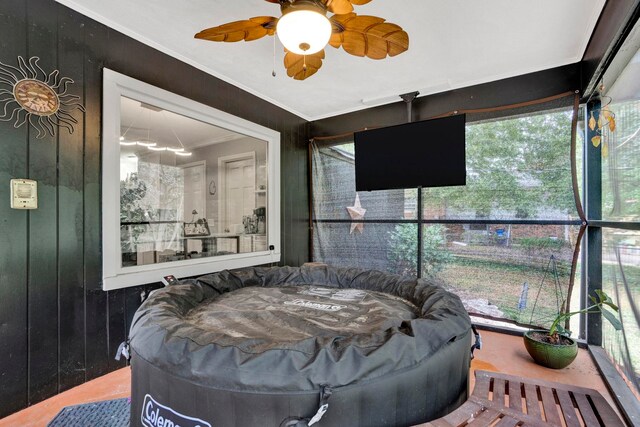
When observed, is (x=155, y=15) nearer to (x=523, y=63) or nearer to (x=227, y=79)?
(x=227, y=79)

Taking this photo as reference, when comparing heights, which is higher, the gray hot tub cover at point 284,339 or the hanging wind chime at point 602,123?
the hanging wind chime at point 602,123

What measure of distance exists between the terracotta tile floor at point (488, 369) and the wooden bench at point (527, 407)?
87 centimetres

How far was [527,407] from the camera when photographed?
136 cm

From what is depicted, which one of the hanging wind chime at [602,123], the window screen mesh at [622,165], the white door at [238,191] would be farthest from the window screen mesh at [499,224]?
the white door at [238,191]

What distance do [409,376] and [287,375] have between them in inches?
17.8

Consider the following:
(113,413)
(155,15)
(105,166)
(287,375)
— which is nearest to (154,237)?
(105,166)

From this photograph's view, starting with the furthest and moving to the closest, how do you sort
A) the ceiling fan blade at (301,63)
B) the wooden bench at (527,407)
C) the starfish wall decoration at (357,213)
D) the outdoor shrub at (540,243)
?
the starfish wall decoration at (357,213) < the outdoor shrub at (540,243) < the ceiling fan blade at (301,63) < the wooden bench at (527,407)

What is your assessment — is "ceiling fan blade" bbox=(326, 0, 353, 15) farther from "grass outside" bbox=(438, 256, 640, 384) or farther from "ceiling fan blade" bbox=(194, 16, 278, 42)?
"grass outside" bbox=(438, 256, 640, 384)

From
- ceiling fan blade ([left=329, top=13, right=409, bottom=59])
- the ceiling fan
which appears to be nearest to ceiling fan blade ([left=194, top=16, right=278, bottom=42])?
the ceiling fan

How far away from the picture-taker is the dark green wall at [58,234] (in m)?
1.86

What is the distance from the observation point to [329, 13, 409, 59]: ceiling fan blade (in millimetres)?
1695

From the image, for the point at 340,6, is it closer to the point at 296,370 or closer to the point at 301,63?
the point at 301,63

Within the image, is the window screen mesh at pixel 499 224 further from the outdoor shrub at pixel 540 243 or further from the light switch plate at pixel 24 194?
the light switch plate at pixel 24 194

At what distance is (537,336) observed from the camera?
2602 millimetres
